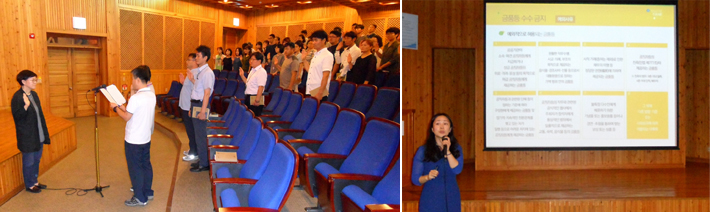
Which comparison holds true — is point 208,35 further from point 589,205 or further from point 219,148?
point 589,205

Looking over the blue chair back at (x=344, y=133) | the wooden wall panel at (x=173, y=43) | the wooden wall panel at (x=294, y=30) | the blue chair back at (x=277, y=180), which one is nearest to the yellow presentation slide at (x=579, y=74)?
the blue chair back at (x=344, y=133)

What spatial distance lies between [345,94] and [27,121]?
248 cm

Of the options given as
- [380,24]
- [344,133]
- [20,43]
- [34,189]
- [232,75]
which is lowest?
[34,189]

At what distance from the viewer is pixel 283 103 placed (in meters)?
4.82

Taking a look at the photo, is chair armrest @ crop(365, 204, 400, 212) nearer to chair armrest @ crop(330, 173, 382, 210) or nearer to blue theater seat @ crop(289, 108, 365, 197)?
chair armrest @ crop(330, 173, 382, 210)

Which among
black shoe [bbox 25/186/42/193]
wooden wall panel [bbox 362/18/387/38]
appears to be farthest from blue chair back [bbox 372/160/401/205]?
wooden wall panel [bbox 362/18/387/38]

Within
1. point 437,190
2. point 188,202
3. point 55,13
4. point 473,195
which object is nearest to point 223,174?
point 188,202

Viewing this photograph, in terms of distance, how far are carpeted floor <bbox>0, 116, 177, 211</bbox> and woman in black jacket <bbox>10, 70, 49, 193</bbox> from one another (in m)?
0.30

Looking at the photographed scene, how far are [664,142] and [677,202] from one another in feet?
4.02

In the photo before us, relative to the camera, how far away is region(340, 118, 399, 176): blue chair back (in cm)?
237

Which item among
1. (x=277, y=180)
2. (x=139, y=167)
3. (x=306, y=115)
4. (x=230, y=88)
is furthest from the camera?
(x=230, y=88)

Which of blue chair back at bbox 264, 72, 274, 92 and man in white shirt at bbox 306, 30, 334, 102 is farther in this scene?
blue chair back at bbox 264, 72, 274, 92

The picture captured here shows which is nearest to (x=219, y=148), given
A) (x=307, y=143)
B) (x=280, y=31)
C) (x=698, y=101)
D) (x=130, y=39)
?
(x=307, y=143)

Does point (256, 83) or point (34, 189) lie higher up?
point (256, 83)
